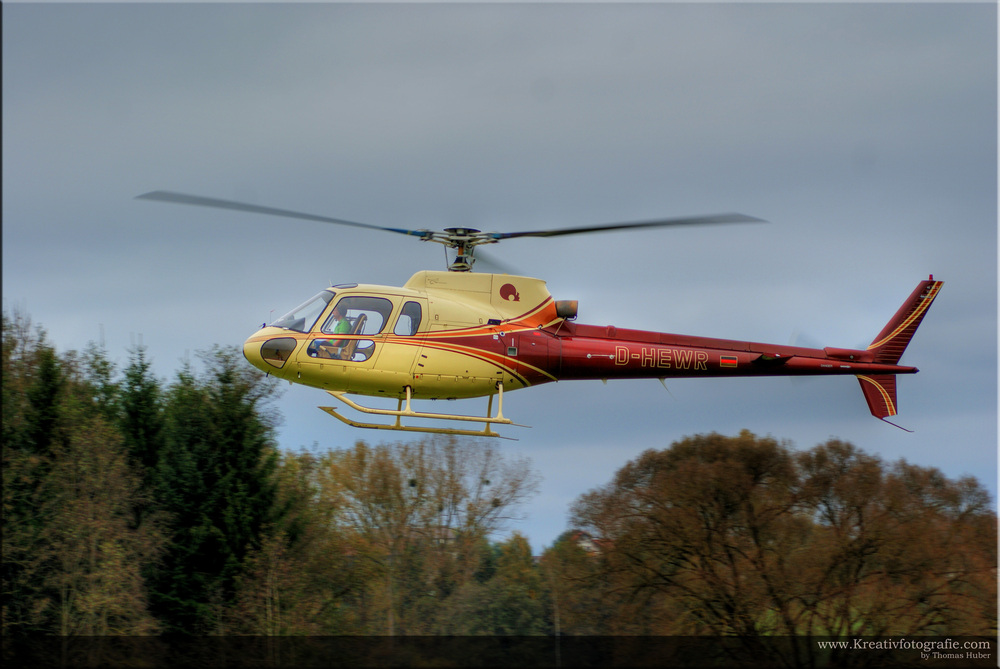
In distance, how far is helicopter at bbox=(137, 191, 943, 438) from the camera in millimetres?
18375

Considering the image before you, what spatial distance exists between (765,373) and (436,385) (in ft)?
21.3

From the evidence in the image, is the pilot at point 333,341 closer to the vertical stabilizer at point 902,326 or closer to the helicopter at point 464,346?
the helicopter at point 464,346

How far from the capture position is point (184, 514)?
33.0m

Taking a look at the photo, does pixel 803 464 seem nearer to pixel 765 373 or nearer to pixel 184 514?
pixel 765 373

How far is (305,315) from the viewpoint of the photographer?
18.6 meters

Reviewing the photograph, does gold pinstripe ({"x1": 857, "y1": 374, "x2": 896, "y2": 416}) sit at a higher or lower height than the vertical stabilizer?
lower

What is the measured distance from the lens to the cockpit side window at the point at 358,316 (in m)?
18.5

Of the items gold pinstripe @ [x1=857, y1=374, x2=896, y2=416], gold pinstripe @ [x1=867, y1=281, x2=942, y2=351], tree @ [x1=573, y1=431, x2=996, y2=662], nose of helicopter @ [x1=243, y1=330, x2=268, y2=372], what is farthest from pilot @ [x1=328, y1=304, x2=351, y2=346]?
tree @ [x1=573, y1=431, x2=996, y2=662]

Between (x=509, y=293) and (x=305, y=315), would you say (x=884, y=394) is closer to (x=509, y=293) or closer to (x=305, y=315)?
(x=509, y=293)

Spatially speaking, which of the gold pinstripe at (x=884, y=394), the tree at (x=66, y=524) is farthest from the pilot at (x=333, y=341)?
the tree at (x=66, y=524)

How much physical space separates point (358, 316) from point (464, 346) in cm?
204

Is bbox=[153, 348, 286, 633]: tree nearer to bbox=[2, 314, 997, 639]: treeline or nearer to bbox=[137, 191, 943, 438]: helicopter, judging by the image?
bbox=[2, 314, 997, 639]: treeline

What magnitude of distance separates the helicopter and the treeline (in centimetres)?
1370

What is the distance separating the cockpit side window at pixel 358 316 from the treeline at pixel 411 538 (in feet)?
47.6
